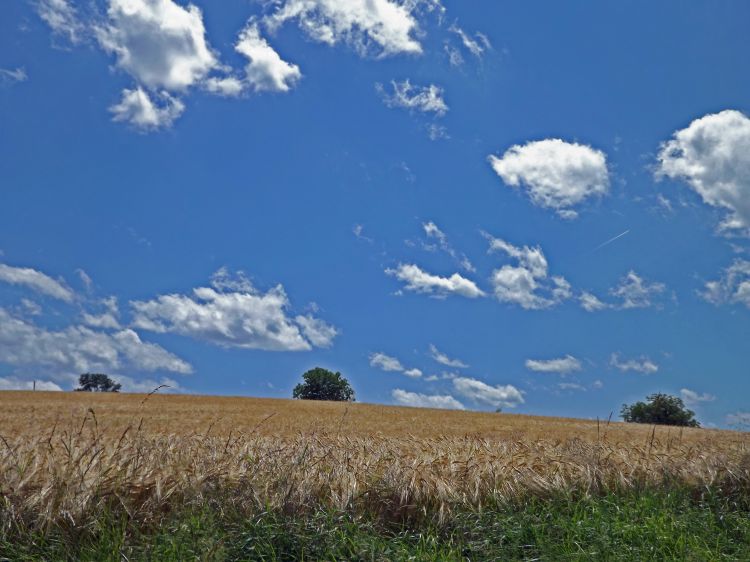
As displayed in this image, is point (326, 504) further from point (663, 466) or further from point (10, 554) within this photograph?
point (663, 466)

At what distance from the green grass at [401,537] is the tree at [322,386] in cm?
5985

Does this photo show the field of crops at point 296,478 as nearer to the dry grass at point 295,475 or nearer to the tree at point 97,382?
the dry grass at point 295,475

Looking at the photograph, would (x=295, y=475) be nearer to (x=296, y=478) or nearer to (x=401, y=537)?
(x=296, y=478)

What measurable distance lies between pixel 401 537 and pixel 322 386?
6098cm

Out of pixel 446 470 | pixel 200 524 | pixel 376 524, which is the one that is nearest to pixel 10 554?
pixel 200 524

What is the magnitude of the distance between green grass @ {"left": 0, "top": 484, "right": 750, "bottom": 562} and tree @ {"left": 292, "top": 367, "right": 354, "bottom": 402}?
59.9 m

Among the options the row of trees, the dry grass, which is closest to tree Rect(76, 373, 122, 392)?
the row of trees

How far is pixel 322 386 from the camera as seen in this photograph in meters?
65.7

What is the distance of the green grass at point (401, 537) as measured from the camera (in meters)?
5.13

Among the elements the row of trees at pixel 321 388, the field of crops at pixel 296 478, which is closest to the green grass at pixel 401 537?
the field of crops at pixel 296 478

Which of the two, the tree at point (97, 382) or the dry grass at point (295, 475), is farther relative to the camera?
the tree at point (97, 382)

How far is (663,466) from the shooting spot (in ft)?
25.7

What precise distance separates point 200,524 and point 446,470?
2688mm

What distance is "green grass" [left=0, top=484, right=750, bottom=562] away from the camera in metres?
5.13
